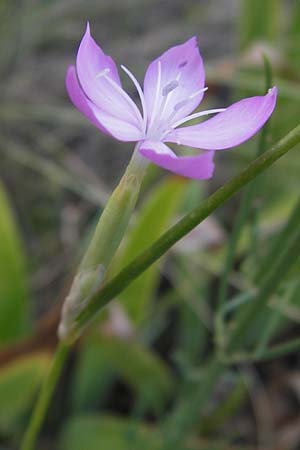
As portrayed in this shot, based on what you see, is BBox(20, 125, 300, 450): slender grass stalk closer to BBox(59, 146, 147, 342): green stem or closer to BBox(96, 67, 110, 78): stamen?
BBox(59, 146, 147, 342): green stem

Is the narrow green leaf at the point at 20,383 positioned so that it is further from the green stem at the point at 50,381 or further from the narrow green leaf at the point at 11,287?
the green stem at the point at 50,381

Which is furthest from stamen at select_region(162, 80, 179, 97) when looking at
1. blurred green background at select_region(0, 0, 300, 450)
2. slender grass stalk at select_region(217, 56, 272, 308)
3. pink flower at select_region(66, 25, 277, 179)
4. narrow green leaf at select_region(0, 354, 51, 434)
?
narrow green leaf at select_region(0, 354, 51, 434)

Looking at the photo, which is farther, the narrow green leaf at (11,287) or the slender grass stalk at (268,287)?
the narrow green leaf at (11,287)

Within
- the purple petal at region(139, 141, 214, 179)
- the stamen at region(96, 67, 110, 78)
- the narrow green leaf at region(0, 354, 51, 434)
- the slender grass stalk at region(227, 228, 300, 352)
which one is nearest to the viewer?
the purple petal at region(139, 141, 214, 179)

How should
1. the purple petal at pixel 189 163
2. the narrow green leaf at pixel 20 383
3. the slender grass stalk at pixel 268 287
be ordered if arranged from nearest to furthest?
the purple petal at pixel 189 163, the slender grass stalk at pixel 268 287, the narrow green leaf at pixel 20 383

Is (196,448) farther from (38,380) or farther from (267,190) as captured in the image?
(267,190)

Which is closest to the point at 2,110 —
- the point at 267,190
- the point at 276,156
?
the point at 267,190

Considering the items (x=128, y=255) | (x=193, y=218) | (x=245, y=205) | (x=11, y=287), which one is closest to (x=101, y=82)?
(x=193, y=218)

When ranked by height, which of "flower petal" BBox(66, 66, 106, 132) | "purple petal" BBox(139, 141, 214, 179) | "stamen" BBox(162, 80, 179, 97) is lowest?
"stamen" BBox(162, 80, 179, 97)

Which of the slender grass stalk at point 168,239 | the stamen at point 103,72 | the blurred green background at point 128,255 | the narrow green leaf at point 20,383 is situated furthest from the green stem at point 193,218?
the narrow green leaf at point 20,383
